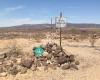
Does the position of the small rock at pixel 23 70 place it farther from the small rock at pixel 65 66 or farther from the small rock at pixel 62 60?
the small rock at pixel 62 60

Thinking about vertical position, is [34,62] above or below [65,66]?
above

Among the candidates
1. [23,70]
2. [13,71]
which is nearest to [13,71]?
[13,71]

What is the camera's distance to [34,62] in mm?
14500

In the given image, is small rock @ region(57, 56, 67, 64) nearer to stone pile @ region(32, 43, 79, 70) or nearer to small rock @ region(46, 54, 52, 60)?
stone pile @ region(32, 43, 79, 70)

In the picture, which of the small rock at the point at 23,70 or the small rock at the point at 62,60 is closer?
the small rock at the point at 23,70

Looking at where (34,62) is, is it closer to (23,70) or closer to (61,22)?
(23,70)

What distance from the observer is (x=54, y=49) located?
1697cm

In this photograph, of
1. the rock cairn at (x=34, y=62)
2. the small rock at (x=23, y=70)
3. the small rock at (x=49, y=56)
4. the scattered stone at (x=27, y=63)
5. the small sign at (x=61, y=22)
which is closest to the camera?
the small rock at (x=23, y=70)

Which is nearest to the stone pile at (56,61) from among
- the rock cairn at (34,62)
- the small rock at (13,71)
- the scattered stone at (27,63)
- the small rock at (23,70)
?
the rock cairn at (34,62)

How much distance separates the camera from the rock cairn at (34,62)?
13.5 m

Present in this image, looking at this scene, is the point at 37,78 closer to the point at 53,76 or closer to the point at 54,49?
the point at 53,76

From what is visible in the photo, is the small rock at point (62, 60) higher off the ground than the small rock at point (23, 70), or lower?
higher

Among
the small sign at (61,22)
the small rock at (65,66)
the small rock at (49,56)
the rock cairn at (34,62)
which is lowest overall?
the small rock at (65,66)

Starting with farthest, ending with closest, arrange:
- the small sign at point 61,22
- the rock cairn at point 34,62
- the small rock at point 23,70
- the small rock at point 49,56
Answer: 1. the small sign at point 61,22
2. the small rock at point 49,56
3. the rock cairn at point 34,62
4. the small rock at point 23,70
